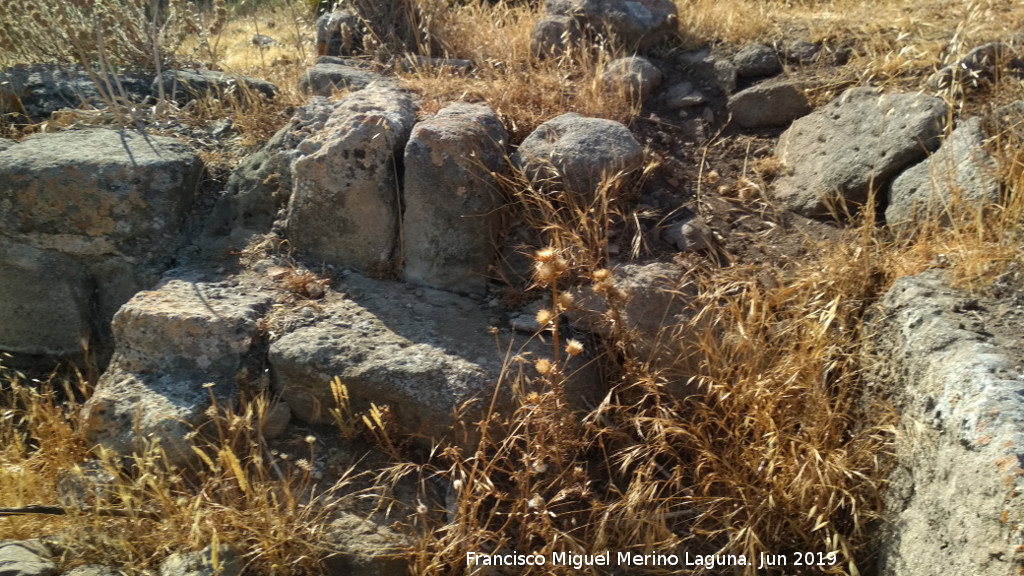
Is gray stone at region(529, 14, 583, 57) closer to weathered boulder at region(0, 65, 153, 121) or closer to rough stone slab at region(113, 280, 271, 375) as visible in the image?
weathered boulder at region(0, 65, 153, 121)

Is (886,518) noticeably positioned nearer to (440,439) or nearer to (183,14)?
(440,439)

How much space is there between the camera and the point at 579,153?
10.8ft

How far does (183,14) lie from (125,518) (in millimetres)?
2730

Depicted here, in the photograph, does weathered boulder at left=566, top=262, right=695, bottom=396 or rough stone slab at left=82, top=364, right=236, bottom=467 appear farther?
weathered boulder at left=566, top=262, right=695, bottom=396

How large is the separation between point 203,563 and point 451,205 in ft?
5.21

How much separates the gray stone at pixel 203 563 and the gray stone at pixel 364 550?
285mm

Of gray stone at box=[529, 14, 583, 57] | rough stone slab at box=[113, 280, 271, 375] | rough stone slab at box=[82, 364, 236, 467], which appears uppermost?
gray stone at box=[529, 14, 583, 57]

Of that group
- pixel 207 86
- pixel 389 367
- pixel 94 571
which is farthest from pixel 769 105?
pixel 94 571

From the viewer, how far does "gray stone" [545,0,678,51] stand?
439 centimetres

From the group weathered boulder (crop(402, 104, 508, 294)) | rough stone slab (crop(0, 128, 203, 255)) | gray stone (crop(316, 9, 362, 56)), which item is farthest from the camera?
gray stone (crop(316, 9, 362, 56))

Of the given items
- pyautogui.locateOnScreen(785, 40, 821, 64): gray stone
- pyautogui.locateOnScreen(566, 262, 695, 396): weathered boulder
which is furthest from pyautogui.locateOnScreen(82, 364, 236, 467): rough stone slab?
pyautogui.locateOnScreen(785, 40, 821, 64): gray stone

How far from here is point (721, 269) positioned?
3197 mm

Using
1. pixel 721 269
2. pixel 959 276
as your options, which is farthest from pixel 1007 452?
pixel 721 269

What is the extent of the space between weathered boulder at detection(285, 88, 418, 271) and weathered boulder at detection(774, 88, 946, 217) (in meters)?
1.71
